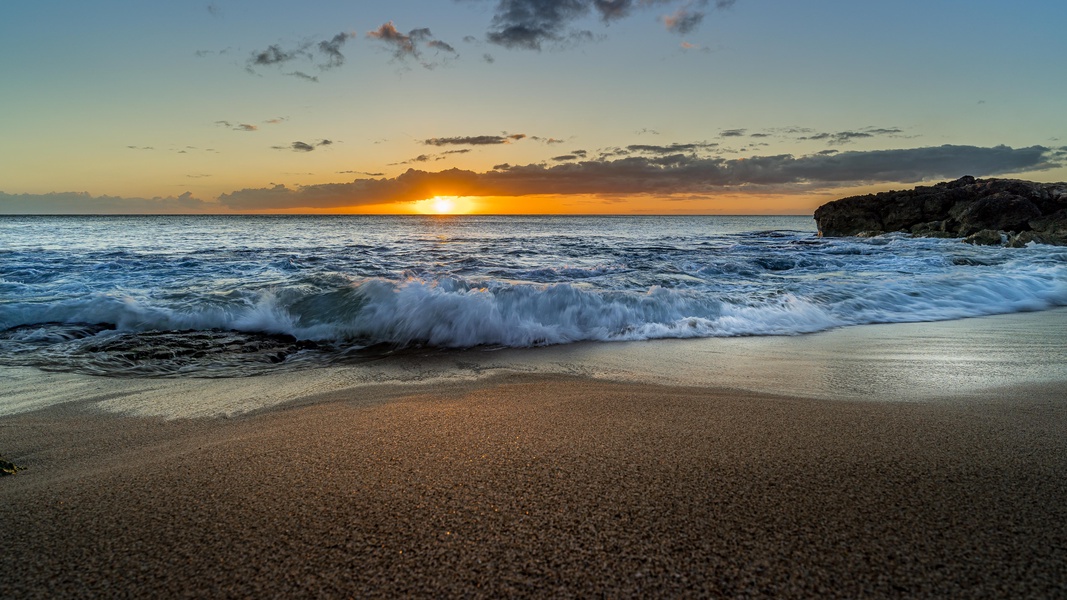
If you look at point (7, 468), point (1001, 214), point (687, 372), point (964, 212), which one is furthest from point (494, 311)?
point (964, 212)

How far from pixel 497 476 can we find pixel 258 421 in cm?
167

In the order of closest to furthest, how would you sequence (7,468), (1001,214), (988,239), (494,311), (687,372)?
(7,468)
(687,372)
(494,311)
(988,239)
(1001,214)

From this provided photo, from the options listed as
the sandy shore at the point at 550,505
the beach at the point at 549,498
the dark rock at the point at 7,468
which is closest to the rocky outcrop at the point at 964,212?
the beach at the point at 549,498

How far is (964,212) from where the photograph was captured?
23.3m

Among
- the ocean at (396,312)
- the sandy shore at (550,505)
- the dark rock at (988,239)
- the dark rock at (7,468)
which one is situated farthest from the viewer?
the dark rock at (988,239)

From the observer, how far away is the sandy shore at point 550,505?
3.96ft

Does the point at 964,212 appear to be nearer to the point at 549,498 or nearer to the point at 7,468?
the point at 549,498

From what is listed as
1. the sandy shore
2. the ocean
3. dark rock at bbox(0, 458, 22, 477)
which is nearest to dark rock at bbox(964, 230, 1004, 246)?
the ocean

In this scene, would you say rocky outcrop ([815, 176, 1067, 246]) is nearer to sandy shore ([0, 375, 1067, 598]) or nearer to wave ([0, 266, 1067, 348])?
wave ([0, 266, 1067, 348])

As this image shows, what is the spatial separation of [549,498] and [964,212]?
98.1 ft

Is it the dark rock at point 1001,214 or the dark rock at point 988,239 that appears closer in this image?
the dark rock at point 988,239

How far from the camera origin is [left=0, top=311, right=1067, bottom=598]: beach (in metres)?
1.21

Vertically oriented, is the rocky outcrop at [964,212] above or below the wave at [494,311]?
above

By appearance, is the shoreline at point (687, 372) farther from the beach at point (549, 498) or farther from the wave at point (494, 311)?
the wave at point (494, 311)
